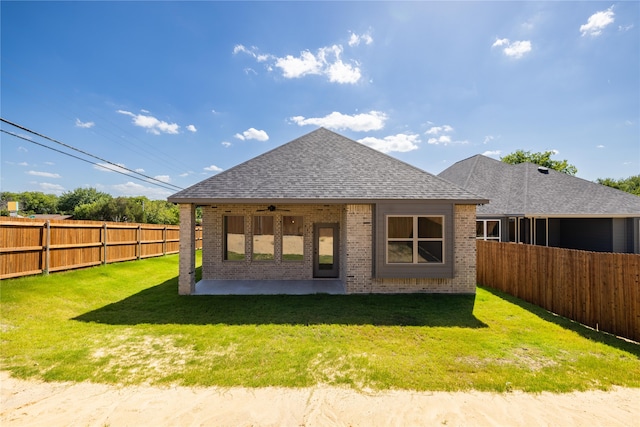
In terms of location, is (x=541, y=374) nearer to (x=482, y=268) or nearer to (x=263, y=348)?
(x=263, y=348)

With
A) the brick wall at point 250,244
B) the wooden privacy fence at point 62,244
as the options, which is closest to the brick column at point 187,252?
the brick wall at point 250,244

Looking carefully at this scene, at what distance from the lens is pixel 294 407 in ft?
11.4

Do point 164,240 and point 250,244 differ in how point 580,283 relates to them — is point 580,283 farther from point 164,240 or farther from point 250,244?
point 164,240

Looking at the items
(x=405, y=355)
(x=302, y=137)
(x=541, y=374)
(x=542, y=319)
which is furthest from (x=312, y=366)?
(x=302, y=137)

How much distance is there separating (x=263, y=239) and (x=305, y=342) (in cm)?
605

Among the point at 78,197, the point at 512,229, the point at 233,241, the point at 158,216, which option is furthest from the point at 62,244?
the point at 78,197

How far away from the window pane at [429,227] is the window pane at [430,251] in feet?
0.83

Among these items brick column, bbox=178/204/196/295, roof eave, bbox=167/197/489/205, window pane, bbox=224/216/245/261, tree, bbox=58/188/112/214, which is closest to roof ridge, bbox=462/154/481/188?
roof eave, bbox=167/197/489/205

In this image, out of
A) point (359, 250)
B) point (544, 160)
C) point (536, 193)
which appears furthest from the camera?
Result: point (544, 160)

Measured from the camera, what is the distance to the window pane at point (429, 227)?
348 inches

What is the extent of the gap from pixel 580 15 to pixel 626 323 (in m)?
11.2

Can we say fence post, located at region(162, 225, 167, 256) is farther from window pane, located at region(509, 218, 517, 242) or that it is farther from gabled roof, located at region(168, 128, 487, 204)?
window pane, located at region(509, 218, 517, 242)

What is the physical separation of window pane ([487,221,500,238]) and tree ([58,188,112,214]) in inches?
3188

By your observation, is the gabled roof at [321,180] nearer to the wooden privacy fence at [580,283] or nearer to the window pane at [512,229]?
the wooden privacy fence at [580,283]
